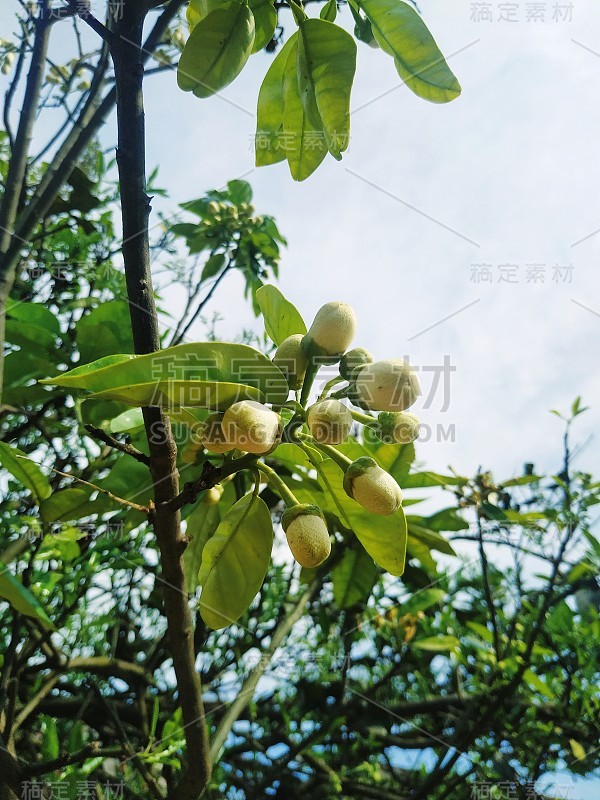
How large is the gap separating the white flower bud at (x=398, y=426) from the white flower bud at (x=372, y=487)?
0.07 m

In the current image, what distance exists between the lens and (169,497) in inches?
32.1

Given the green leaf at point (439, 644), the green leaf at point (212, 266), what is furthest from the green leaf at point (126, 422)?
the green leaf at point (439, 644)

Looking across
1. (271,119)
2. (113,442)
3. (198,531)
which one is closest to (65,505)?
(198,531)

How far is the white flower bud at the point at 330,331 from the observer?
0.83 m

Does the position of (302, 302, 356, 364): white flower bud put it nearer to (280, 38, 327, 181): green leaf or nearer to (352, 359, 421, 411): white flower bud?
(352, 359, 421, 411): white flower bud

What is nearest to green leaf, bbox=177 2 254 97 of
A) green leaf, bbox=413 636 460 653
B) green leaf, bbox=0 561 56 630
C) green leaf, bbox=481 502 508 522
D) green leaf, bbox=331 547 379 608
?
green leaf, bbox=0 561 56 630

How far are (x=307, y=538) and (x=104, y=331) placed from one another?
75 centimetres

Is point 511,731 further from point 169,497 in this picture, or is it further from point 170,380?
point 170,380

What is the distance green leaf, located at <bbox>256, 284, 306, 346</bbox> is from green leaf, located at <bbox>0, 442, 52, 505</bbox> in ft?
1.37

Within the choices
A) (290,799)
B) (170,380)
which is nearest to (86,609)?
(290,799)

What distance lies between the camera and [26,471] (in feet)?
3.54

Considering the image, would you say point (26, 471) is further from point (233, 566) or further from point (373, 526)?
point (373, 526)

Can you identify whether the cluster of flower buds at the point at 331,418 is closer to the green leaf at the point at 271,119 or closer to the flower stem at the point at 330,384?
the flower stem at the point at 330,384

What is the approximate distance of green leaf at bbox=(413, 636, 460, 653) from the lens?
171 cm
